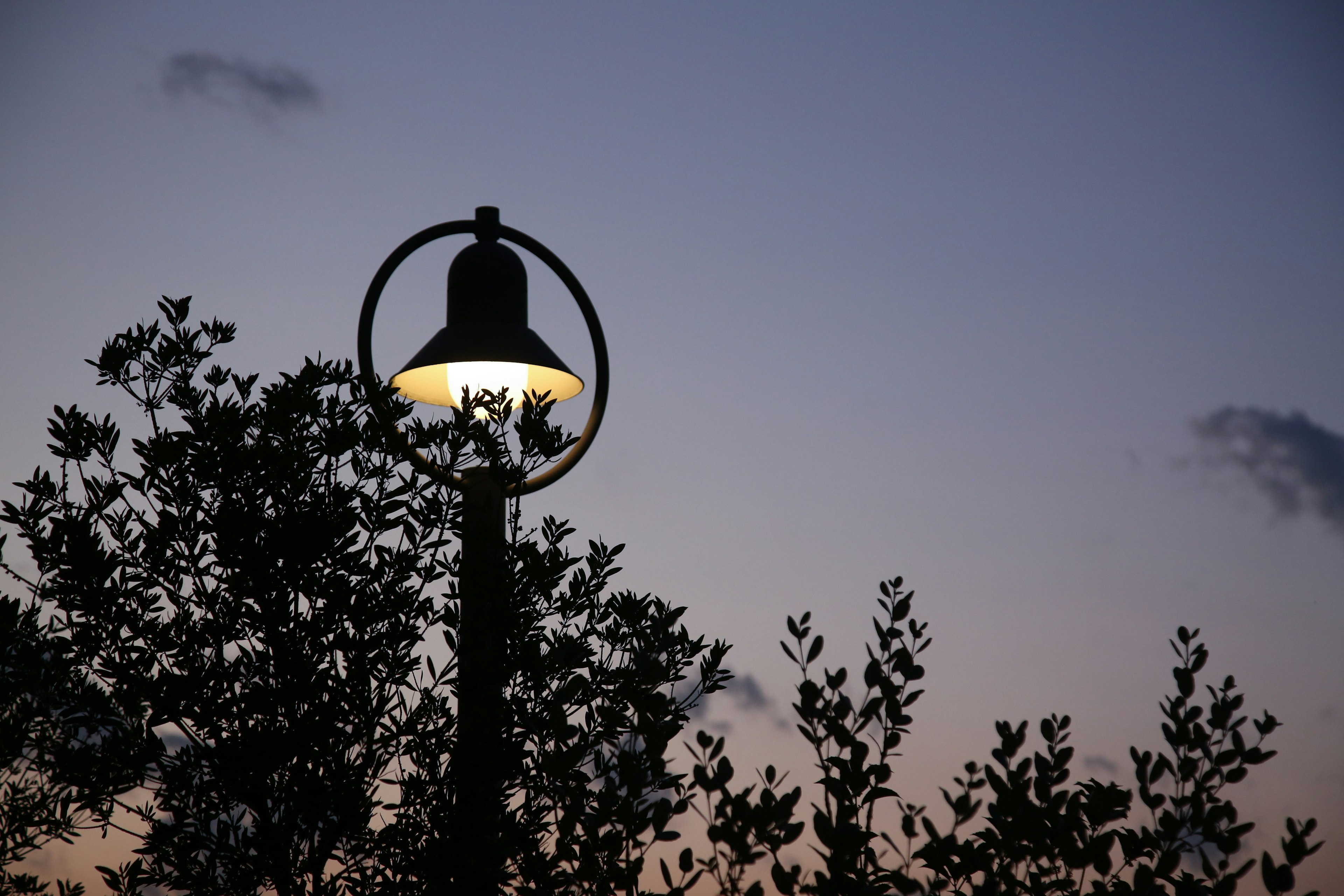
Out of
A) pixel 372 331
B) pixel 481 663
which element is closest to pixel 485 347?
pixel 372 331

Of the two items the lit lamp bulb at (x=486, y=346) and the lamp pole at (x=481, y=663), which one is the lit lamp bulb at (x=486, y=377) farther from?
the lamp pole at (x=481, y=663)

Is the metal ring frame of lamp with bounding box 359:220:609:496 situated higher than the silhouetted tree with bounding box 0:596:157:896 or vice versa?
the metal ring frame of lamp with bounding box 359:220:609:496

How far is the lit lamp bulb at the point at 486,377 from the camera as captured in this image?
209 inches

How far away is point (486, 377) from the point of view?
531 centimetres

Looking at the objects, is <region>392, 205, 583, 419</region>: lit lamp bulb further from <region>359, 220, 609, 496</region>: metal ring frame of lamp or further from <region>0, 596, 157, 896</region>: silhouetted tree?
<region>0, 596, 157, 896</region>: silhouetted tree

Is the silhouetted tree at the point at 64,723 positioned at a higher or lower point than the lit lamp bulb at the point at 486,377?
lower

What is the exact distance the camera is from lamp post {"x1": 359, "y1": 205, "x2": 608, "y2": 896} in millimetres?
4414

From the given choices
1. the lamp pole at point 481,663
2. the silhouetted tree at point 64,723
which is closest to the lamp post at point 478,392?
the lamp pole at point 481,663

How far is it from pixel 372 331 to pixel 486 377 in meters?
0.75

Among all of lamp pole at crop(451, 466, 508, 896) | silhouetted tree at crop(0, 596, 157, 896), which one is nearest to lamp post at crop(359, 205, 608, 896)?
lamp pole at crop(451, 466, 508, 896)

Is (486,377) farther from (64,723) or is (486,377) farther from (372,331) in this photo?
(64,723)

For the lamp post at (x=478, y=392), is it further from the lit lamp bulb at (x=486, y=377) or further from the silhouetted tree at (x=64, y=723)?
the silhouetted tree at (x=64, y=723)

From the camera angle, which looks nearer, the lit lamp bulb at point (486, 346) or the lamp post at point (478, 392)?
the lamp post at point (478, 392)

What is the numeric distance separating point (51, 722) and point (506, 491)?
2585 mm
